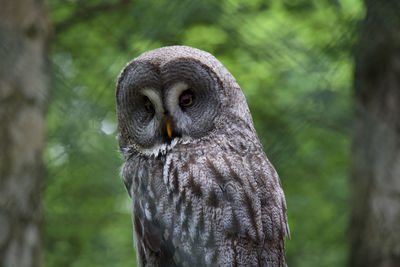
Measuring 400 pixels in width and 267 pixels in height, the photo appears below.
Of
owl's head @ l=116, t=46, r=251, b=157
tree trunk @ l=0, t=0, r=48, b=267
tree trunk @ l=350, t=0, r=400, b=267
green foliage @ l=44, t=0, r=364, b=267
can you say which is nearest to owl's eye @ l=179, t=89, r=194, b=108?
owl's head @ l=116, t=46, r=251, b=157

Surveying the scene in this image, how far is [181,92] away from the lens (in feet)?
4.89

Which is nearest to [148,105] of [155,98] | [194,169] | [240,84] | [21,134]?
[155,98]

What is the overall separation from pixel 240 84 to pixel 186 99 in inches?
59.9

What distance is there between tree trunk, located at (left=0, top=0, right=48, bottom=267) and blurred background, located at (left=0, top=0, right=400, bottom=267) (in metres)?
0.09

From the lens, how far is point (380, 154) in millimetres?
2695

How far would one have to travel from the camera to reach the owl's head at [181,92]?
4.75 ft

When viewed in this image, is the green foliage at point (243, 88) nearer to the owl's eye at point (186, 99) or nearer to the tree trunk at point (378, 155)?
the tree trunk at point (378, 155)

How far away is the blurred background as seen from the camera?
1712 mm

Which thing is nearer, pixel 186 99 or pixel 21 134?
pixel 186 99

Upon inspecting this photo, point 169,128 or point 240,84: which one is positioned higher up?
point 240,84

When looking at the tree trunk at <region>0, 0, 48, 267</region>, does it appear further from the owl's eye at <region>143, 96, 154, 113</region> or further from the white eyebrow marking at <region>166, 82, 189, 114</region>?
the white eyebrow marking at <region>166, 82, 189, 114</region>

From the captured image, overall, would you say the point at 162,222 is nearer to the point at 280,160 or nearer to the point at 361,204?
the point at 280,160

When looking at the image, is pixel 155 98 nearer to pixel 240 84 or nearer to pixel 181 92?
pixel 181 92

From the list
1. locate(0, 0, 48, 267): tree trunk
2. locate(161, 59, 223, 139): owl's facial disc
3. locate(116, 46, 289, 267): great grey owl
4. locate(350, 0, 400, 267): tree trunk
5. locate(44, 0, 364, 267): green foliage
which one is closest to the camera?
locate(116, 46, 289, 267): great grey owl
